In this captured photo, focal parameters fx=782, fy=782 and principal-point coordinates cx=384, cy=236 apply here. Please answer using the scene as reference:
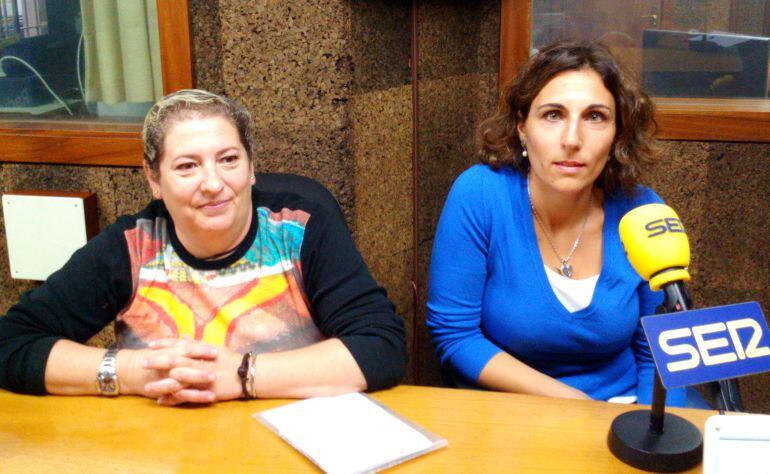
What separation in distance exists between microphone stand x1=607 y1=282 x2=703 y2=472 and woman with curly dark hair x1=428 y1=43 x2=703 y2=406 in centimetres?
53

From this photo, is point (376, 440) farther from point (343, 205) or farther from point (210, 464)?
point (343, 205)

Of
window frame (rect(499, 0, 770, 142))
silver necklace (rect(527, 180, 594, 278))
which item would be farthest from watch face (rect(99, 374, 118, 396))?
window frame (rect(499, 0, 770, 142))

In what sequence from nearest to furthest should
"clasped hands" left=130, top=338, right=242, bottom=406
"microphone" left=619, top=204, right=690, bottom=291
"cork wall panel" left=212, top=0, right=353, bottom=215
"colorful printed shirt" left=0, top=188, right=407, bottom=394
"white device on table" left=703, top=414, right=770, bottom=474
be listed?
1. "white device on table" left=703, top=414, right=770, bottom=474
2. "microphone" left=619, top=204, right=690, bottom=291
3. "clasped hands" left=130, top=338, right=242, bottom=406
4. "colorful printed shirt" left=0, top=188, right=407, bottom=394
5. "cork wall panel" left=212, top=0, right=353, bottom=215

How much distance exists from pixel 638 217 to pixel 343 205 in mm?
1092

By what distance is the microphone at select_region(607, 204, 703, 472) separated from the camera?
1080 millimetres

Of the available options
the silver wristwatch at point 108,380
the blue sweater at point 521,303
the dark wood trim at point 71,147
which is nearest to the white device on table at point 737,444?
the blue sweater at point 521,303

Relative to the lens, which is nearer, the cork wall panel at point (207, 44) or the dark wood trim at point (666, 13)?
the cork wall panel at point (207, 44)

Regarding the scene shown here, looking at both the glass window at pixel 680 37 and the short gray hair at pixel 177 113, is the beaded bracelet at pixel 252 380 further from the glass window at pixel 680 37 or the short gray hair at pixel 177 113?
the glass window at pixel 680 37

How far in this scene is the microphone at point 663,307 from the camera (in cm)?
108

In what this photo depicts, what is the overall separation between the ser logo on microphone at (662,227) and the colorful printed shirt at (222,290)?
0.60 meters

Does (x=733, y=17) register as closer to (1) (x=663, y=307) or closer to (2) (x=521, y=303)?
(2) (x=521, y=303)

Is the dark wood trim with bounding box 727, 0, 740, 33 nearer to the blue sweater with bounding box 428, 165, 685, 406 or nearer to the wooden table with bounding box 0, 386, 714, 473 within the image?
the blue sweater with bounding box 428, 165, 685, 406

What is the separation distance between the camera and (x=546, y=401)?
4.44 ft

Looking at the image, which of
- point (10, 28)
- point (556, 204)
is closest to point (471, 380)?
point (556, 204)
